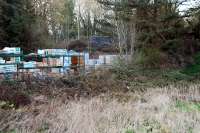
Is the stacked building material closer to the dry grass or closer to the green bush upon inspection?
the dry grass

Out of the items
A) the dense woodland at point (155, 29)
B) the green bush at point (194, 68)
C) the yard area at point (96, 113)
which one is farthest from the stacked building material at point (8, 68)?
the green bush at point (194, 68)

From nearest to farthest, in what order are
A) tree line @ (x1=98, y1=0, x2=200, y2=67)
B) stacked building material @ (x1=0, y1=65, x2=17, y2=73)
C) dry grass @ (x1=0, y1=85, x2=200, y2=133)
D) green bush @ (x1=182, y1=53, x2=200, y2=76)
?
1. dry grass @ (x1=0, y1=85, x2=200, y2=133)
2. stacked building material @ (x1=0, y1=65, x2=17, y2=73)
3. green bush @ (x1=182, y1=53, x2=200, y2=76)
4. tree line @ (x1=98, y1=0, x2=200, y2=67)

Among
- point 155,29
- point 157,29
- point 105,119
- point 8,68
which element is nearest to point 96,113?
point 105,119

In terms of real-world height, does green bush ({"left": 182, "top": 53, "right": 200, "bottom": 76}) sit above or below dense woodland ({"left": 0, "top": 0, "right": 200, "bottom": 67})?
below

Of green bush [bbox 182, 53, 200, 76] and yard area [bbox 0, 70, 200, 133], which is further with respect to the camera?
green bush [bbox 182, 53, 200, 76]

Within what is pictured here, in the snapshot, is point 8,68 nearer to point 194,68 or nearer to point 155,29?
point 155,29

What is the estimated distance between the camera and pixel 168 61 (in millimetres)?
24438

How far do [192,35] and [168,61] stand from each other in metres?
2.69

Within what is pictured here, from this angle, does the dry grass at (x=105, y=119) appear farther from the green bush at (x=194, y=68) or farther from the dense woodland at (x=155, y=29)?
the dense woodland at (x=155, y=29)

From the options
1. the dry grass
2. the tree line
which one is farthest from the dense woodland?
the dry grass

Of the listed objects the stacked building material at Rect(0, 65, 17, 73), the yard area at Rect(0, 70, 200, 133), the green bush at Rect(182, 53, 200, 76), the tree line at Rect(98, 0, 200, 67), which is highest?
the tree line at Rect(98, 0, 200, 67)

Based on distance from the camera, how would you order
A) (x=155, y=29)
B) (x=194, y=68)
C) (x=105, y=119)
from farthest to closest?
(x=155, y=29) → (x=194, y=68) → (x=105, y=119)

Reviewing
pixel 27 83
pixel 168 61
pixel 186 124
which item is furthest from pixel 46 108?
pixel 168 61

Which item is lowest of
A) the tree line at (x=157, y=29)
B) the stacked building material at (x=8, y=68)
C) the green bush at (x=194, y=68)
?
the green bush at (x=194, y=68)
